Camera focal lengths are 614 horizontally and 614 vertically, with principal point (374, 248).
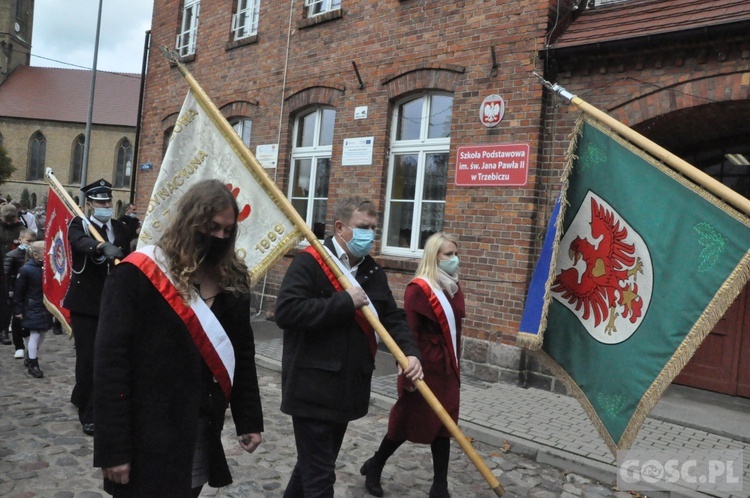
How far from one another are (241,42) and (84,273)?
759 cm

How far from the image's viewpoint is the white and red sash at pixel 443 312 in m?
4.05

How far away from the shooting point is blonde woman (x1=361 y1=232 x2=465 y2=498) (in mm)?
3924

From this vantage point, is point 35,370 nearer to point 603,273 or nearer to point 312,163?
Result: point 312,163

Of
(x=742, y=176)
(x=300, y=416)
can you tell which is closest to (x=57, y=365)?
(x=300, y=416)

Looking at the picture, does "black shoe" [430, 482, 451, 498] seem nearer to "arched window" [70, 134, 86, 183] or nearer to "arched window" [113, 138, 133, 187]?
"arched window" [113, 138, 133, 187]

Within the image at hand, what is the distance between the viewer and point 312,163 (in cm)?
1038

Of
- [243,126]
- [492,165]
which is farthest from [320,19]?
[492,165]

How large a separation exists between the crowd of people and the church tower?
53.3 metres

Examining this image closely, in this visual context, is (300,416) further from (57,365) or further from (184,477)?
(57,365)

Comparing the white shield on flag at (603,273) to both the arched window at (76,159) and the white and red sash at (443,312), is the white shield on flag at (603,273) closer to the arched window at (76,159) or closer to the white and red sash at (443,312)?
the white and red sash at (443,312)

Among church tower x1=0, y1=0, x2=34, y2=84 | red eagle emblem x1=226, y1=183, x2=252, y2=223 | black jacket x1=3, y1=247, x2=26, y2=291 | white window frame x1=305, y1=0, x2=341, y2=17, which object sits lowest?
black jacket x1=3, y1=247, x2=26, y2=291

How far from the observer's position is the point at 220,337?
93.4 inches

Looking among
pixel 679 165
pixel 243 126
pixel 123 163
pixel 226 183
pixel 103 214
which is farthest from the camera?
pixel 123 163

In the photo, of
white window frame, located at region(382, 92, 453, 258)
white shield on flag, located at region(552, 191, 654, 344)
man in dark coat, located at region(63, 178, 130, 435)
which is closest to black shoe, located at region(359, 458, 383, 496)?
white shield on flag, located at region(552, 191, 654, 344)
